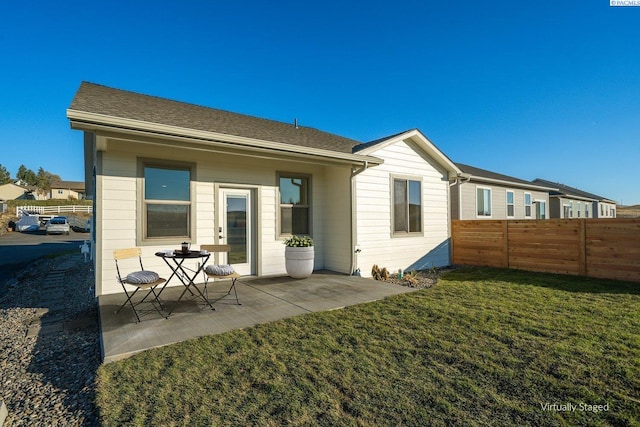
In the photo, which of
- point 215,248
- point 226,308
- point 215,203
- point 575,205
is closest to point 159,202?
point 215,203

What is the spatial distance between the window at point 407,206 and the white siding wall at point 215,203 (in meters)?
1.66

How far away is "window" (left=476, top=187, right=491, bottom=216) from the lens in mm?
13469

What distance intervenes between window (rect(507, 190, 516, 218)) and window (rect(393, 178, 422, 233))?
29.8 feet

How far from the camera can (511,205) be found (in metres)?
15.1

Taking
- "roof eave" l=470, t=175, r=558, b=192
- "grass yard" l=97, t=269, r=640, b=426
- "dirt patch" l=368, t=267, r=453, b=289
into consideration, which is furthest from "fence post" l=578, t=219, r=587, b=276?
"roof eave" l=470, t=175, r=558, b=192

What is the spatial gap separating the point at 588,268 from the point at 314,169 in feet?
23.8

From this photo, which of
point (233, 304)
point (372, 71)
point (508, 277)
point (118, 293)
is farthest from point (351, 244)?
point (372, 71)

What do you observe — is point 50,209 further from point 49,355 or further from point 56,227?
point 49,355

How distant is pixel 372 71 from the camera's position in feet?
38.8

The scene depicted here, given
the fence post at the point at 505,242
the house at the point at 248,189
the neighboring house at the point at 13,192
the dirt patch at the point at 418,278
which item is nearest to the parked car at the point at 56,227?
the house at the point at 248,189

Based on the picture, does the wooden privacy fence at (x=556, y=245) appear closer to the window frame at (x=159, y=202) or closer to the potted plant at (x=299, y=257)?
the potted plant at (x=299, y=257)

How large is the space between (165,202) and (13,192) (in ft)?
226

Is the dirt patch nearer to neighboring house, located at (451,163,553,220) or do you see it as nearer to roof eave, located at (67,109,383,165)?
roof eave, located at (67,109,383,165)

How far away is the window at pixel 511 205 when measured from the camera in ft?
49.2
